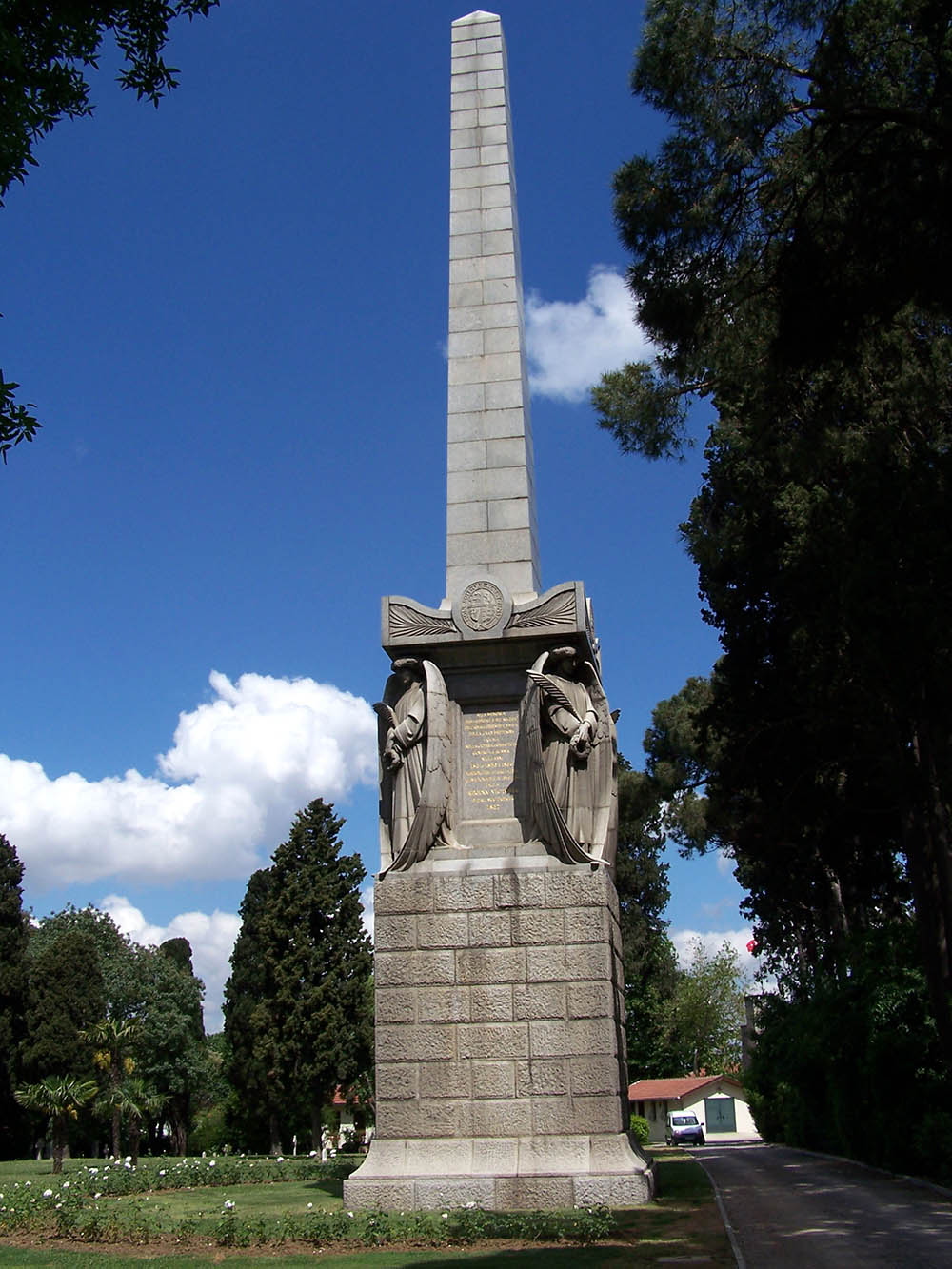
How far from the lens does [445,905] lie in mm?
10430

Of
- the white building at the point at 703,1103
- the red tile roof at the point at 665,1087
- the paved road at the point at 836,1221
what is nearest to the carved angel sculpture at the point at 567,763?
the paved road at the point at 836,1221

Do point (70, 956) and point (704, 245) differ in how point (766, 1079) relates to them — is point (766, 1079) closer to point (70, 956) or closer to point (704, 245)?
point (70, 956)

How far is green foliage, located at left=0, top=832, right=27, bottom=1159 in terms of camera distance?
3600cm

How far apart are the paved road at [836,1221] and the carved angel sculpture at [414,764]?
3970 mm

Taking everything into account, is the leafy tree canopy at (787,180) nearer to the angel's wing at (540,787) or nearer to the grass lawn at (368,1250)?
the angel's wing at (540,787)

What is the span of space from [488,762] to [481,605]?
58.6 inches

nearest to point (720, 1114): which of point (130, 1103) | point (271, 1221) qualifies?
point (130, 1103)

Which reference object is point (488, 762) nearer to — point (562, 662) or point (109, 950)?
point (562, 662)

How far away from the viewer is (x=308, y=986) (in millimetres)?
34719

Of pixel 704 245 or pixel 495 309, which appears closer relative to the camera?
pixel 704 245

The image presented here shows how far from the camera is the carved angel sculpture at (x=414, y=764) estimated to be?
1066cm

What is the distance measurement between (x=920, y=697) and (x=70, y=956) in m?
30.9

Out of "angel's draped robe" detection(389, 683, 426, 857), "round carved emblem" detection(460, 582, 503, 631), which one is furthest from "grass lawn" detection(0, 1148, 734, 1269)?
"round carved emblem" detection(460, 582, 503, 631)

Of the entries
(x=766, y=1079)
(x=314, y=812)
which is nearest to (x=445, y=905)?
(x=766, y=1079)
